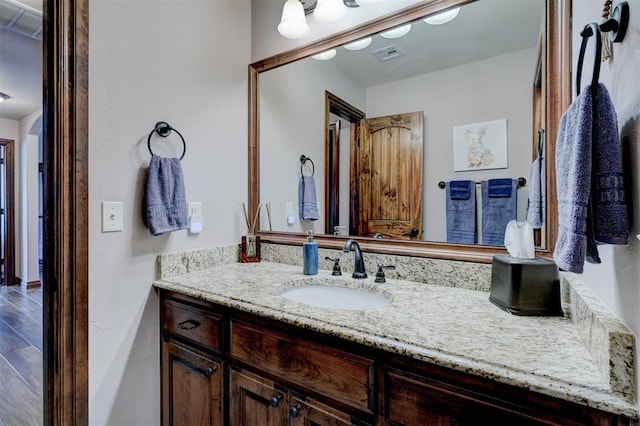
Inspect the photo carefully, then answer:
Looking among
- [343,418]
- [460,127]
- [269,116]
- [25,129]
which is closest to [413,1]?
[460,127]

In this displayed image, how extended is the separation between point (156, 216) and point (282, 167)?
2.55 feet

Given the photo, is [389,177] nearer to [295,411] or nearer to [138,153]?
[295,411]

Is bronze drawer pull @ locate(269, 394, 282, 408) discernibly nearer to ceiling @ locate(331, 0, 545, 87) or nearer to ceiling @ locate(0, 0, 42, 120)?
ceiling @ locate(331, 0, 545, 87)

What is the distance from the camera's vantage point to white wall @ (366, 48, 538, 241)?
47.6 inches

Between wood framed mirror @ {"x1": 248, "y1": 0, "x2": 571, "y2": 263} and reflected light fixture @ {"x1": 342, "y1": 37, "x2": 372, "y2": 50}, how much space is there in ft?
0.06

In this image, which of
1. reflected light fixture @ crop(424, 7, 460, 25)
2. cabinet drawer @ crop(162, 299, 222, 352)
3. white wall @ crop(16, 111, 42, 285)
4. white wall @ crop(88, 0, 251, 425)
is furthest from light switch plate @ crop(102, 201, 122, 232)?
white wall @ crop(16, 111, 42, 285)

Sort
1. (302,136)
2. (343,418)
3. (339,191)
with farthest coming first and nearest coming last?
(302,136), (339,191), (343,418)

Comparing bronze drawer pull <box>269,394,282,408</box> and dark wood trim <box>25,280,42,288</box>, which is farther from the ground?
bronze drawer pull <box>269,394,282,408</box>

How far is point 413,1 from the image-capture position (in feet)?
4.57

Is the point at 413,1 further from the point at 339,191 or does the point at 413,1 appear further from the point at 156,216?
the point at 156,216

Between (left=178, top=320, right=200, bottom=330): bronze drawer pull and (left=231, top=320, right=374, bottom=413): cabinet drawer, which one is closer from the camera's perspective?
(left=231, top=320, right=374, bottom=413): cabinet drawer

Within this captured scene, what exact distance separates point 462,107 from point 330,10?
82cm

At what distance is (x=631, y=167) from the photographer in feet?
1.99

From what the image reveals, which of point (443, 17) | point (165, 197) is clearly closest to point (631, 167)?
point (443, 17)
